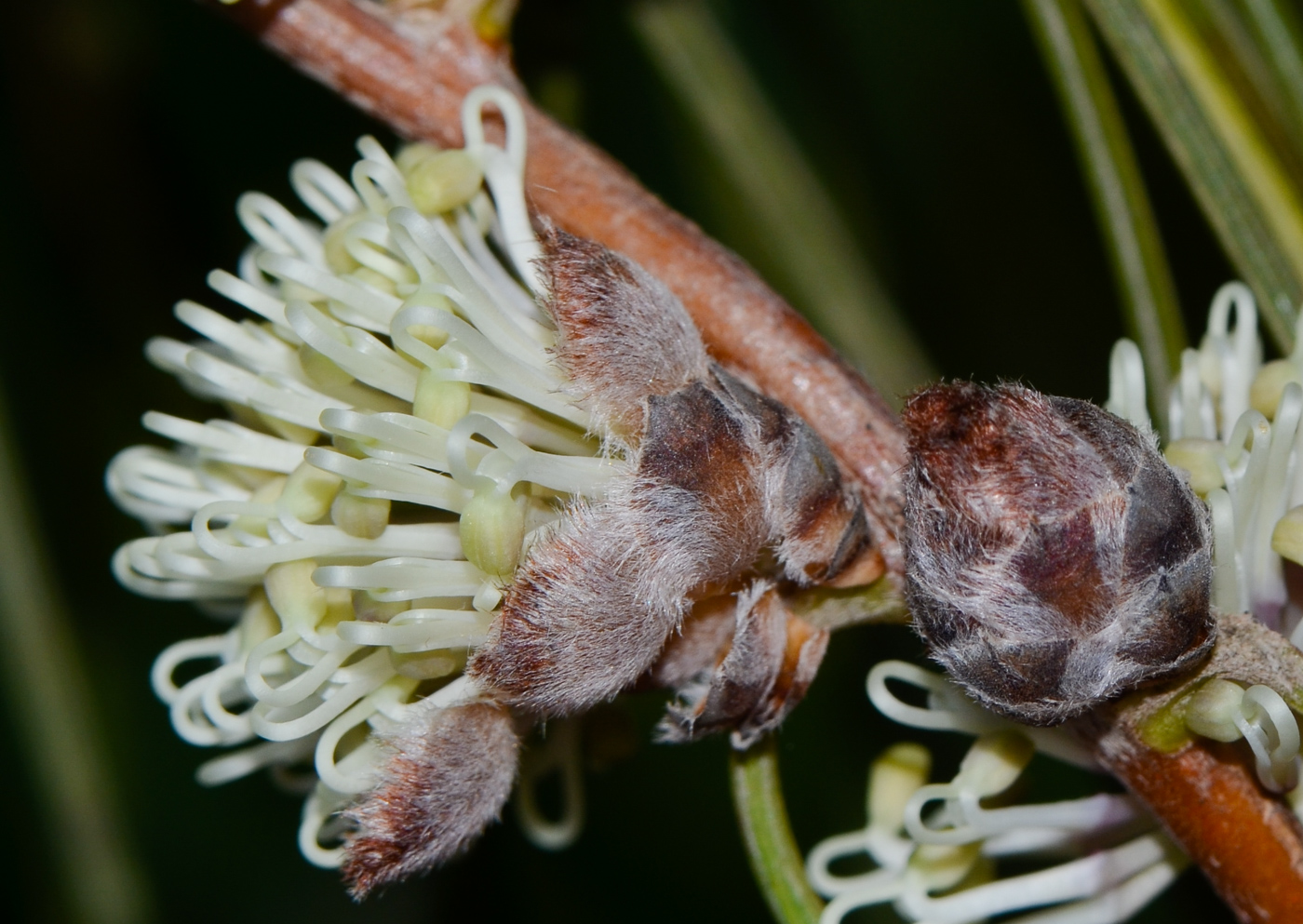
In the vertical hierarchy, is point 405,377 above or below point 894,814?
above

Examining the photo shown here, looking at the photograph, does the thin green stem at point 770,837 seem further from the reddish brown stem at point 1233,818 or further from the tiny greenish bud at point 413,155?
the tiny greenish bud at point 413,155

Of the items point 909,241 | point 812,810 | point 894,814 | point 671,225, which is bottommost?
point 812,810

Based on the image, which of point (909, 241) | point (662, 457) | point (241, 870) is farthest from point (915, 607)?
point (241, 870)

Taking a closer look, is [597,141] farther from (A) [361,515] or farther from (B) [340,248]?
(A) [361,515]

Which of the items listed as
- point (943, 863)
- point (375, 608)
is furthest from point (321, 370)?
point (943, 863)

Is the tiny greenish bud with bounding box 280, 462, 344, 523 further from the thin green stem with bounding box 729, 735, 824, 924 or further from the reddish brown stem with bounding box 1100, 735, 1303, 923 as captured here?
the reddish brown stem with bounding box 1100, 735, 1303, 923

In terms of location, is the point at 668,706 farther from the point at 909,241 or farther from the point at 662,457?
the point at 909,241
